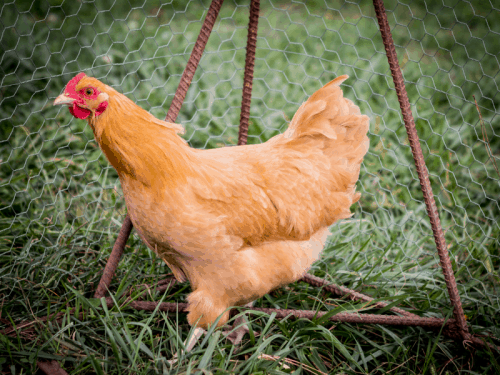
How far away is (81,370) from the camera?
143 centimetres

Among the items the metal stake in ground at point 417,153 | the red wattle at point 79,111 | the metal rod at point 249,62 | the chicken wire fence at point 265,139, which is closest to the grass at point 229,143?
the chicken wire fence at point 265,139

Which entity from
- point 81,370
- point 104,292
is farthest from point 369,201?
point 81,370

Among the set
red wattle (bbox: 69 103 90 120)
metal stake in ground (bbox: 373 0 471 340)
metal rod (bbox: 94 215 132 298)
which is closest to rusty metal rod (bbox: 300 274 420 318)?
metal stake in ground (bbox: 373 0 471 340)

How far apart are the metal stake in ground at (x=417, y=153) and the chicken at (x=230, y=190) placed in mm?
195

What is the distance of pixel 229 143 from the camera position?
9.31ft

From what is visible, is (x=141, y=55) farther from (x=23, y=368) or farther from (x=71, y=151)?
(x=23, y=368)

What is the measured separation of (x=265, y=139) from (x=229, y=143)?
0.88 feet

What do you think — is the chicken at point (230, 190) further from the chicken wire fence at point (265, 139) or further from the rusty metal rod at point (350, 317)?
the chicken wire fence at point (265, 139)

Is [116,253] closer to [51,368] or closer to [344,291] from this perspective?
[51,368]

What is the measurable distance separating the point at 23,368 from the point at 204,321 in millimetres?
700

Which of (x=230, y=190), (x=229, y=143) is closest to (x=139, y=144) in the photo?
(x=230, y=190)

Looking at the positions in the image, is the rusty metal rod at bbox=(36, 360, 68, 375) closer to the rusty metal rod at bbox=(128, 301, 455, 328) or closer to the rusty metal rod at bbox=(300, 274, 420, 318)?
the rusty metal rod at bbox=(128, 301, 455, 328)

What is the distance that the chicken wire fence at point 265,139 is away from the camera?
210 cm

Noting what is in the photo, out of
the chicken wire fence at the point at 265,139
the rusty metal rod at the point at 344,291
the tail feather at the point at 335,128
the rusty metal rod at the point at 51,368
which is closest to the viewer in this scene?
the rusty metal rod at the point at 51,368
